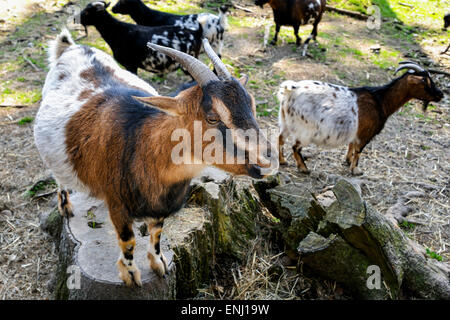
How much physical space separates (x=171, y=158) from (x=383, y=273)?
2269mm

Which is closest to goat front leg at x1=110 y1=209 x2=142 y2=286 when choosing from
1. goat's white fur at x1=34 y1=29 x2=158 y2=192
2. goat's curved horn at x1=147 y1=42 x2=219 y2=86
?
goat's white fur at x1=34 y1=29 x2=158 y2=192

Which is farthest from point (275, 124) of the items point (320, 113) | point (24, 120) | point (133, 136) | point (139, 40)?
point (133, 136)

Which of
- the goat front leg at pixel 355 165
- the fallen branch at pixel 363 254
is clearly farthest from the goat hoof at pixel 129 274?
the goat front leg at pixel 355 165

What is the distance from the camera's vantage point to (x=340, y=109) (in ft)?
17.7

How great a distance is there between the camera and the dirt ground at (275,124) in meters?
4.09

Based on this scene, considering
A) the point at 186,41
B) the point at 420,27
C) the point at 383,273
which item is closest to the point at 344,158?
the point at 383,273

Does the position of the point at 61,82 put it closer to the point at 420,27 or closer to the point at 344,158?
the point at 344,158

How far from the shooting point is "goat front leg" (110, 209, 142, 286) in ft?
8.76

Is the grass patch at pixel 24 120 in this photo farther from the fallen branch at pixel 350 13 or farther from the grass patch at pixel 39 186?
the fallen branch at pixel 350 13

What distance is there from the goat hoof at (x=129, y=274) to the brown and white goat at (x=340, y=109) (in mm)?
3527

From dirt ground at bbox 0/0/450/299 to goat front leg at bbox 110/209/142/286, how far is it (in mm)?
1217

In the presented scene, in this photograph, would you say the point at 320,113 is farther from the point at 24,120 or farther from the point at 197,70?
the point at 24,120
